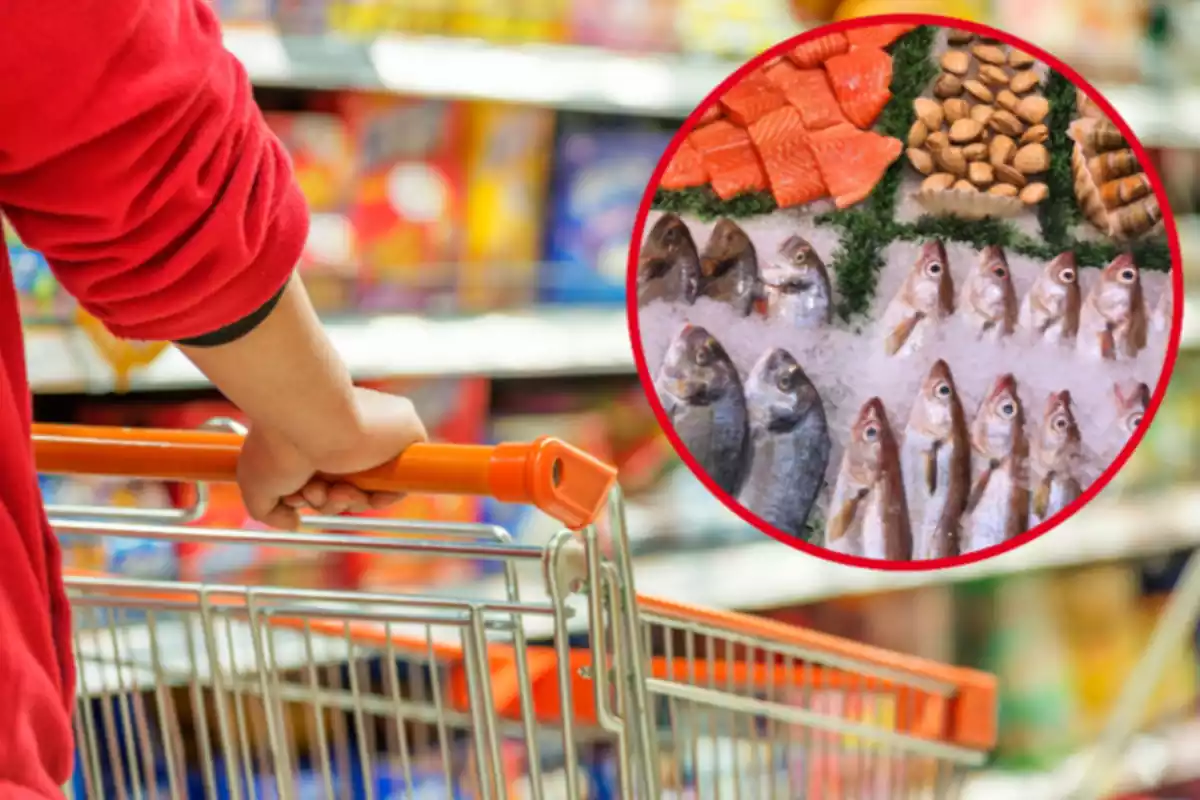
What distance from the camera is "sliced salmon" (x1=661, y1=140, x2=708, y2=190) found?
Answer: 0.88 meters

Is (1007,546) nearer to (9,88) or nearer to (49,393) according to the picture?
(9,88)

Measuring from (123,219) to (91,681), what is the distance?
1125 mm

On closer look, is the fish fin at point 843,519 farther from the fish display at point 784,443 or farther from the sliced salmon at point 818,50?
the sliced salmon at point 818,50

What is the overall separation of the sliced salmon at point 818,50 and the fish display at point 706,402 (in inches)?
7.5

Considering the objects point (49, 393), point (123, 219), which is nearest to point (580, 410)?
point (49, 393)

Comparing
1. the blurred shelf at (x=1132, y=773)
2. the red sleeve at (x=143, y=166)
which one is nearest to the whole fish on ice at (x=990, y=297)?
the red sleeve at (x=143, y=166)

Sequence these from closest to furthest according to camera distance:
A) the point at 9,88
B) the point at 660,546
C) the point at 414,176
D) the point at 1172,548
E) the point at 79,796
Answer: the point at 9,88 < the point at 79,796 < the point at 414,176 < the point at 660,546 < the point at 1172,548

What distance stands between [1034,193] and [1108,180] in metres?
0.05

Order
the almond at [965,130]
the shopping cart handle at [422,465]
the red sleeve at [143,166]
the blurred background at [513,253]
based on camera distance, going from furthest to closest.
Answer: the blurred background at [513,253]
the almond at [965,130]
the shopping cart handle at [422,465]
the red sleeve at [143,166]

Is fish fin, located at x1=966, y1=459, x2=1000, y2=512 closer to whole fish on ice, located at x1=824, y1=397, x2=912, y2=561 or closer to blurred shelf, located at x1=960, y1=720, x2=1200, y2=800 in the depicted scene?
whole fish on ice, located at x1=824, y1=397, x2=912, y2=561

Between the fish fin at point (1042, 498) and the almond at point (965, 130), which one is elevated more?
the almond at point (965, 130)

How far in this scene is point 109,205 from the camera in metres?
0.52

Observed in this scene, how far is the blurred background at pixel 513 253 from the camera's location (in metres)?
1.58

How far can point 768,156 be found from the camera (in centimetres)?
88
